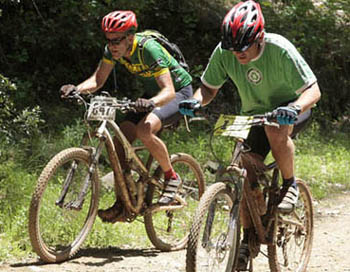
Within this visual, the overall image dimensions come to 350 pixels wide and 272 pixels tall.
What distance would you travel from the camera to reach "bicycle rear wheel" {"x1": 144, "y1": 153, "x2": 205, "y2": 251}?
6.34 metres

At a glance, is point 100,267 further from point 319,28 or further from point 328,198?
point 319,28

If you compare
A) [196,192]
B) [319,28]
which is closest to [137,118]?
[196,192]

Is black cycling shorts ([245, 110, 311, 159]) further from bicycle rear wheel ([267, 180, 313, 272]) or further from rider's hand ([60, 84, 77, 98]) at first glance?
rider's hand ([60, 84, 77, 98])

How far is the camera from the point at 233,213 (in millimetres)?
4656

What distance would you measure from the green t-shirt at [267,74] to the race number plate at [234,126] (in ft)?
1.52

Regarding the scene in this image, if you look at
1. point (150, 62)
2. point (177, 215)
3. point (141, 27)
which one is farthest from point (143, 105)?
point (141, 27)

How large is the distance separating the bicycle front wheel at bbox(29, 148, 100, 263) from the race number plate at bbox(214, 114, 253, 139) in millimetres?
1431

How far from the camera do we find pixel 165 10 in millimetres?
11867

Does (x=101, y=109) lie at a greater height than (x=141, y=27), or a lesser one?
lesser

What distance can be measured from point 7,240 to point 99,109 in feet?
4.63

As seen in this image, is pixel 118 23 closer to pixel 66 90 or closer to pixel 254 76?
pixel 66 90

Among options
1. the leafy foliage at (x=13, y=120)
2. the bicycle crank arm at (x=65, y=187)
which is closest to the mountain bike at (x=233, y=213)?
the bicycle crank arm at (x=65, y=187)

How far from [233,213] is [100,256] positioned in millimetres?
1734

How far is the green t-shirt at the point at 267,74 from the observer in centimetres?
479
